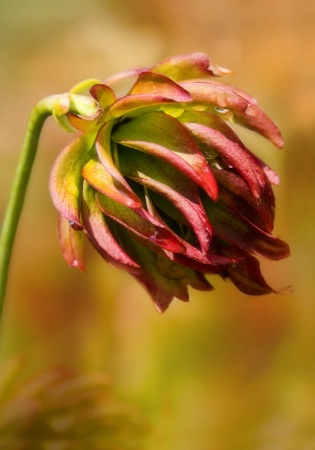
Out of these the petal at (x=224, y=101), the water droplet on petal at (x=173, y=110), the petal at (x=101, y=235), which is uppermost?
the water droplet on petal at (x=173, y=110)

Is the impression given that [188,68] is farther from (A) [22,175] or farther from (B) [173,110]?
(A) [22,175]

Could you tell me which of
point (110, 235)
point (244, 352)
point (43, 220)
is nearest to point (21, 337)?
point (43, 220)

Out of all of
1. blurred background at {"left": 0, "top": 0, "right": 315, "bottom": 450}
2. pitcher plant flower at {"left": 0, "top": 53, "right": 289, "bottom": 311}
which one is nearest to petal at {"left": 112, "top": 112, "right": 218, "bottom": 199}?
pitcher plant flower at {"left": 0, "top": 53, "right": 289, "bottom": 311}

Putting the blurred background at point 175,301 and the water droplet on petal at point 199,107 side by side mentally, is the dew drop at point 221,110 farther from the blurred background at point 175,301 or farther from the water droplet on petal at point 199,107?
the blurred background at point 175,301

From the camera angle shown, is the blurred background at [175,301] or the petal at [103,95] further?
the blurred background at [175,301]

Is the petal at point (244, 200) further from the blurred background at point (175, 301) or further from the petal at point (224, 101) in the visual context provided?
the blurred background at point (175, 301)

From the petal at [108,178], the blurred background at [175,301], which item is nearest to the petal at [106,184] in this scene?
the petal at [108,178]

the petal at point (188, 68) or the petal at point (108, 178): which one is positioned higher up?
the petal at point (188, 68)

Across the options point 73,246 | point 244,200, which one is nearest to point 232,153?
point 244,200

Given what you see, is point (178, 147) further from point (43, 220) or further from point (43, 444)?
point (43, 444)
